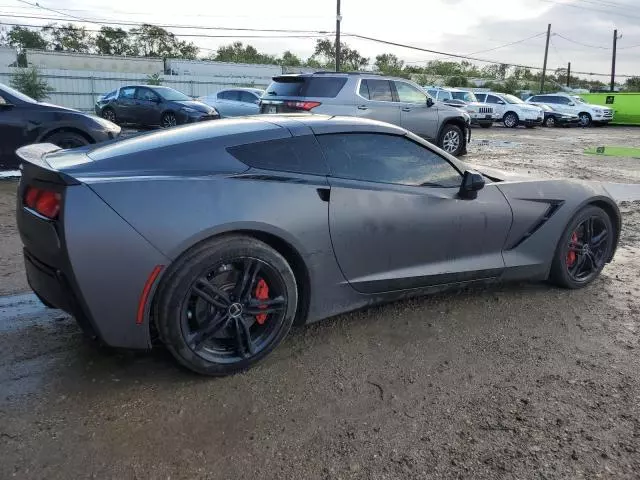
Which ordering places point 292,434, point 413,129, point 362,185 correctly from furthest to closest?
point 413,129 < point 362,185 < point 292,434

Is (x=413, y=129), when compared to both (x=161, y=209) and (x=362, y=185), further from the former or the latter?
(x=161, y=209)

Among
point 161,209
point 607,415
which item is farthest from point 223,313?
point 607,415

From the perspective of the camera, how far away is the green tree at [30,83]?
20.5m

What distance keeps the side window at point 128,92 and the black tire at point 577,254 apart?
54.5 feet

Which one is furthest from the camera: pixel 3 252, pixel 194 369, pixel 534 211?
pixel 3 252

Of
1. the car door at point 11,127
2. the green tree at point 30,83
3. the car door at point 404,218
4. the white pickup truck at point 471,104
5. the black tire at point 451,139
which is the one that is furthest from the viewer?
the white pickup truck at point 471,104

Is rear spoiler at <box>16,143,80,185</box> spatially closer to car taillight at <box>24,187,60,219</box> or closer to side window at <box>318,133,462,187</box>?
car taillight at <box>24,187,60,219</box>

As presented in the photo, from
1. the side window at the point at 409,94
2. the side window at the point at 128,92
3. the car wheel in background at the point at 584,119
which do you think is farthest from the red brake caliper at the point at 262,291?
the car wheel in background at the point at 584,119

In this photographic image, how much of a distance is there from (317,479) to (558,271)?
2.85 metres

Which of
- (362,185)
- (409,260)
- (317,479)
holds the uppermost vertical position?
(362,185)

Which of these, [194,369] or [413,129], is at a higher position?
[413,129]

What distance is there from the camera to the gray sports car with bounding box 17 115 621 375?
8.55ft

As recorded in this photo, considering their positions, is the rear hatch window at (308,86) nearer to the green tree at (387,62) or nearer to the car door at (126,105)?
the car door at (126,105)

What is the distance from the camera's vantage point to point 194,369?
2859mm
